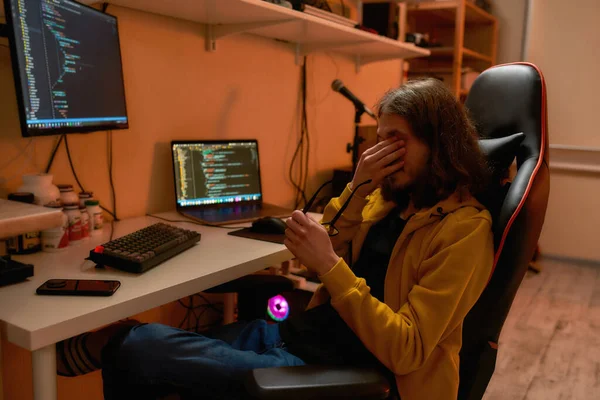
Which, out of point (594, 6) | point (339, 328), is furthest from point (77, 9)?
point (594, 6)

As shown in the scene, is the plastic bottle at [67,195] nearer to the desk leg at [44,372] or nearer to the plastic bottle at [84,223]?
the plastic bottle at [84,223]

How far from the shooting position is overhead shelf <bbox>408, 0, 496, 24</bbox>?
312 cm

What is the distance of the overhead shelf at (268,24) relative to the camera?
1.56 meters

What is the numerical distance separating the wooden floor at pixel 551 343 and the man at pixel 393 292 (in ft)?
3.71

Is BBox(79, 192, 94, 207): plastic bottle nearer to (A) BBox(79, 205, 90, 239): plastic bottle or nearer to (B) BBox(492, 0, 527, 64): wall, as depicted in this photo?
(A) BBox(79, 205, 90, 239): plastic bottle

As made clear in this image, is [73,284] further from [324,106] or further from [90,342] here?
[324,106]

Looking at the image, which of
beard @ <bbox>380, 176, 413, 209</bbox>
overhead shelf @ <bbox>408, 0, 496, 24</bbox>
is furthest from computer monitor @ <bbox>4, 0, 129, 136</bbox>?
overhead shelf @ <bbox>408, 0, 496, 24</bbox>

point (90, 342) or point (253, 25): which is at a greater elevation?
point (253, 25)

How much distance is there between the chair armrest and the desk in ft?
1.04

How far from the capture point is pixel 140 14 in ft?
5.30

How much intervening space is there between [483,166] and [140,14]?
117 cm

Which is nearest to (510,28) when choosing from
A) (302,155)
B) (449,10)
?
(449,10)

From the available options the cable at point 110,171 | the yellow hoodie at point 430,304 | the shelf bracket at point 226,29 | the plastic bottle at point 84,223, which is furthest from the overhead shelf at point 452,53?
the plastic bottle at point 84,223

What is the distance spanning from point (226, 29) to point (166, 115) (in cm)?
39
